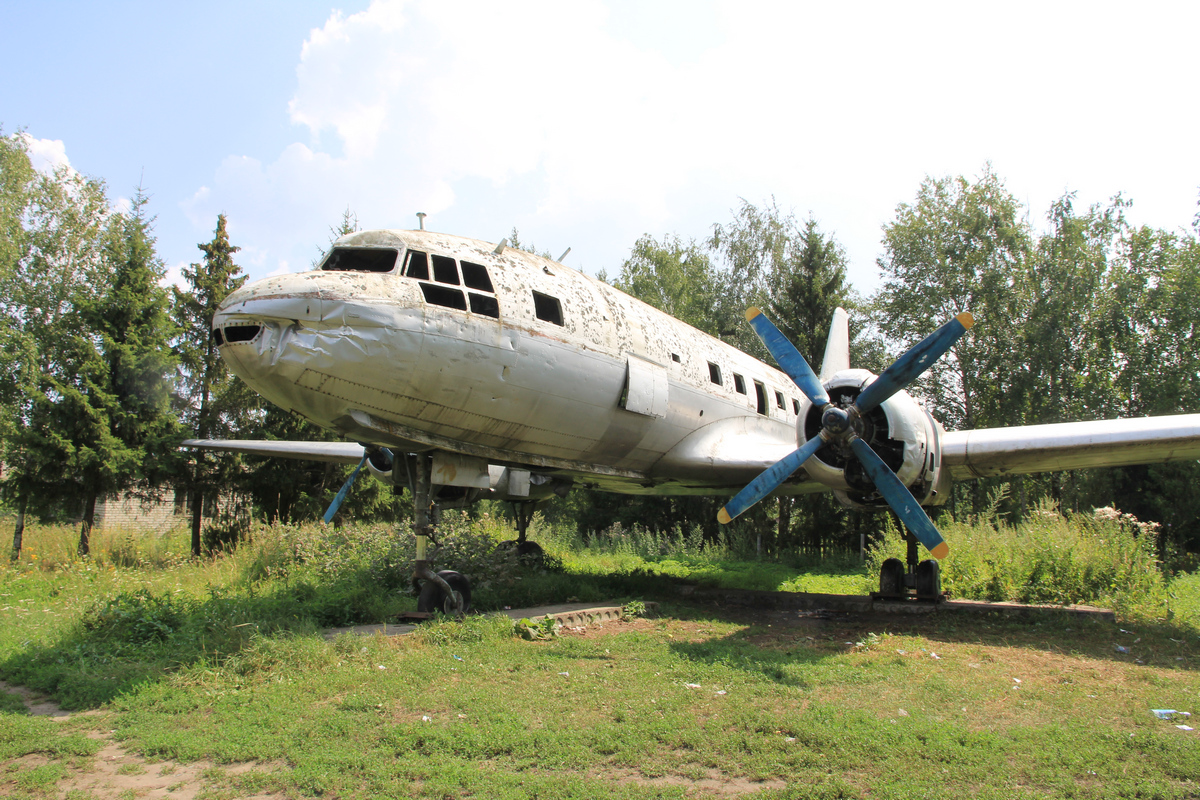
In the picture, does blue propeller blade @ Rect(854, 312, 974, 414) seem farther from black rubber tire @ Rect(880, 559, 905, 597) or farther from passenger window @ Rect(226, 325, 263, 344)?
passenger window @ Rect(226, 325, 263, 344)

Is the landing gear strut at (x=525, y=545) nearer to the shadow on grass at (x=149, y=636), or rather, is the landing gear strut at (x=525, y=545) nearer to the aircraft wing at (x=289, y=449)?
the aircraft wing at (x=289, y=449)

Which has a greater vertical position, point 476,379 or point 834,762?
point 476,379

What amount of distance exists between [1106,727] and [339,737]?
17.8 ft

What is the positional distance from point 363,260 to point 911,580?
9450 millimetres

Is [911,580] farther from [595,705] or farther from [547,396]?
[595,705]

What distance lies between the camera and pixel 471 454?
8.91 m

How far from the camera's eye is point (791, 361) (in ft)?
31.7

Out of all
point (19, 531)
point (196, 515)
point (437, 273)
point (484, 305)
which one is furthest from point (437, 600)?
point (19, 531)

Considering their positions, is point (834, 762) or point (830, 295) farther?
point (830, 295)

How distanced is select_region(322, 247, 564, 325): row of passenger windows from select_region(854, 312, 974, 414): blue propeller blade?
501 centimetres

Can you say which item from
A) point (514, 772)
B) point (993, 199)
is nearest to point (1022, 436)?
point (514, 772)

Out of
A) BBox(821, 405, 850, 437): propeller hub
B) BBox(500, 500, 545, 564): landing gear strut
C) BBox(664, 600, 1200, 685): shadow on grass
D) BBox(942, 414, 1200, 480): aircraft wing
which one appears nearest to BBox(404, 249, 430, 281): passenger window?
BBox(664, 600, 1200, 685): shadow on grass

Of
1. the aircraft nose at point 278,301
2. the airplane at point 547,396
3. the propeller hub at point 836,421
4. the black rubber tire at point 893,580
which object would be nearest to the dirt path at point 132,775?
the airplane at point 547,396

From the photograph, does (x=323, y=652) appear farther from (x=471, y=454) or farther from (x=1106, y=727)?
(x=1106, y=727)
